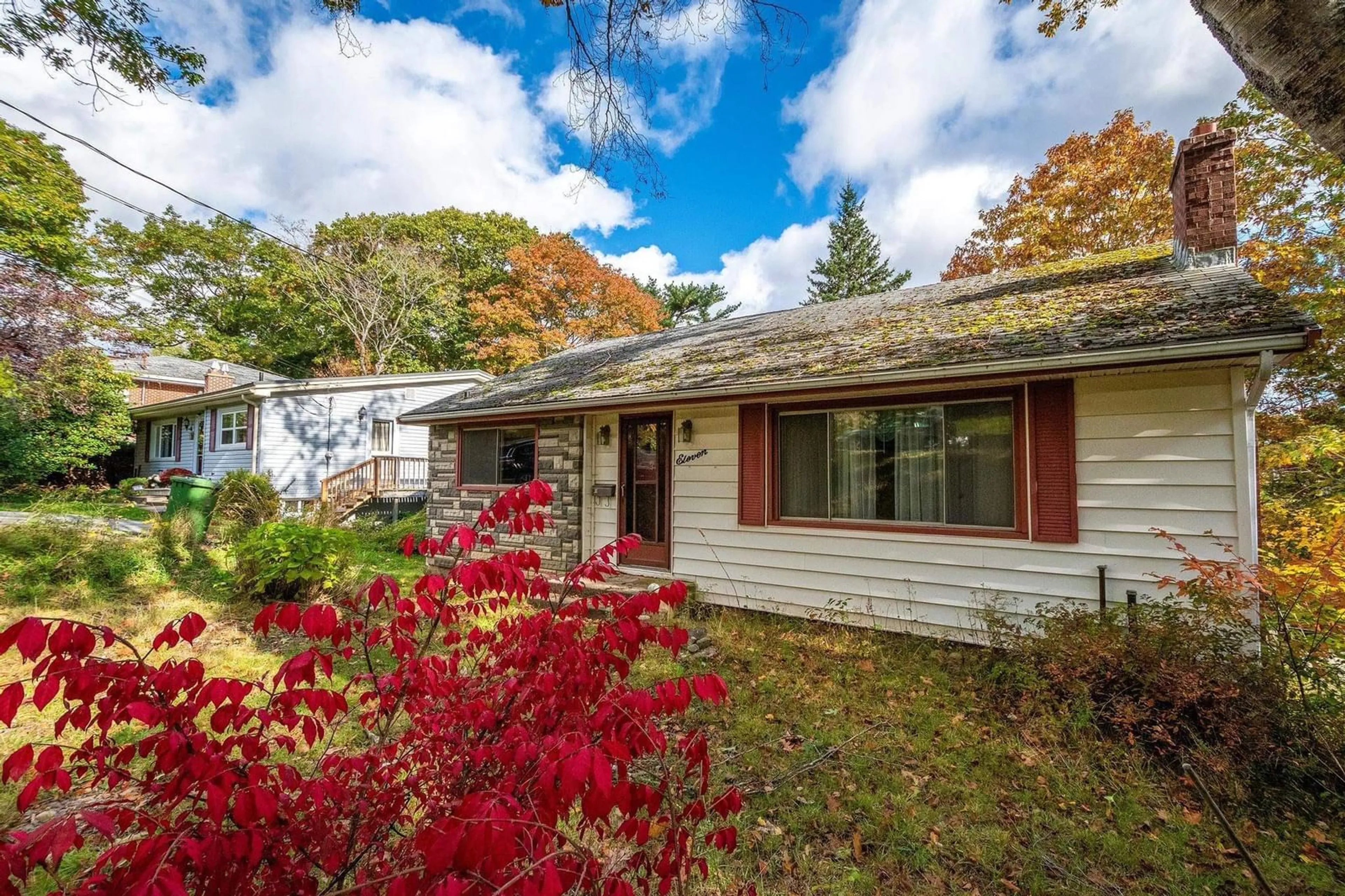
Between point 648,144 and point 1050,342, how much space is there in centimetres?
361

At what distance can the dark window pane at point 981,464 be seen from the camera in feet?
15.9

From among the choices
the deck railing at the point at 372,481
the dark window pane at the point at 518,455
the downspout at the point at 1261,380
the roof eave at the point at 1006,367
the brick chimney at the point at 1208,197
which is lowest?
the deck railing at the point at 372,481

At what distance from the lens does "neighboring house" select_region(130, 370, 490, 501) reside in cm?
1406

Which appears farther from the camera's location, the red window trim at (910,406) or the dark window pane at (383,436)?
the dark window pane at (383,436)

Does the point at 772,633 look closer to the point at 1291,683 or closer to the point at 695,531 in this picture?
the point at 695,531

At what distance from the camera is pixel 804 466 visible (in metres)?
5.95

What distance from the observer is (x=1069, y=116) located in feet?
42.4

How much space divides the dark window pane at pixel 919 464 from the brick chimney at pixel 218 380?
23.7 m

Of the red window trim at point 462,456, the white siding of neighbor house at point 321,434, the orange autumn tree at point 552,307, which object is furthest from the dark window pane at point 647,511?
the orange autumn tree at point 552,307

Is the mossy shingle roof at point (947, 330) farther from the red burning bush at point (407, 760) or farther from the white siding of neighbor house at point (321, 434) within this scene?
the white siding of neighbor house at point (321, 434)

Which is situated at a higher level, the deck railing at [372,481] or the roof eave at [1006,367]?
the roof eave at [1006,367]

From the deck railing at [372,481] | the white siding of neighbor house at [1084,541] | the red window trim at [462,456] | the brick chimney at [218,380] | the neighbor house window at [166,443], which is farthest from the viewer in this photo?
the brick chimney at [218,380]

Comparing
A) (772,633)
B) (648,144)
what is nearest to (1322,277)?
(772,633)

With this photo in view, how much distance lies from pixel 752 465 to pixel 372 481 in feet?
40.1
